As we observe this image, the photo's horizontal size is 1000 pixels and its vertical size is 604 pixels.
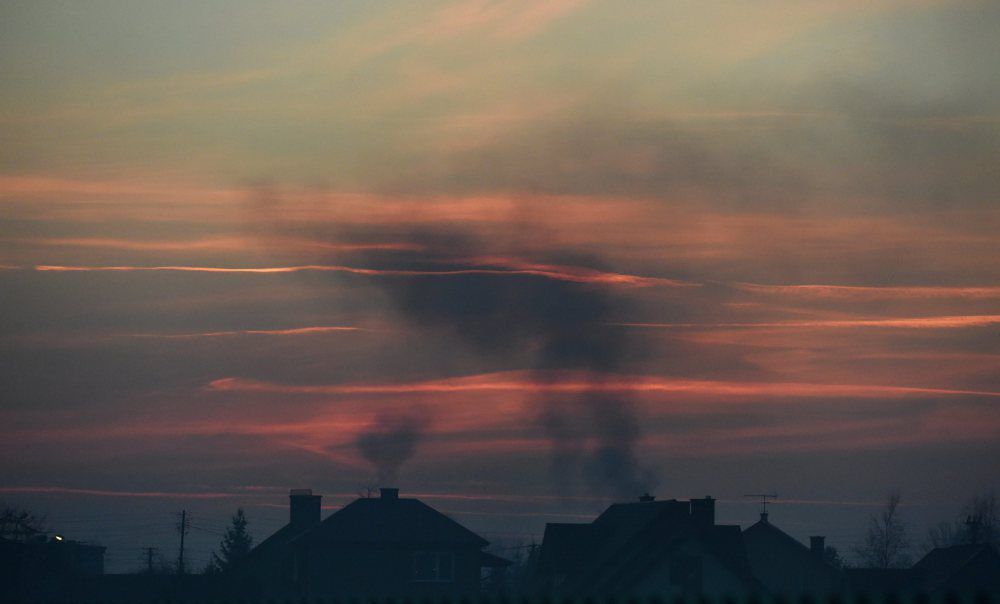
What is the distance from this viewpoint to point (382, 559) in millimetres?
68438

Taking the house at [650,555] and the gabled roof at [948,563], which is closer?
the house at [650,555]

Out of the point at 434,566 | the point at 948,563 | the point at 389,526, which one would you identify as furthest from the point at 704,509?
the point at 948,563

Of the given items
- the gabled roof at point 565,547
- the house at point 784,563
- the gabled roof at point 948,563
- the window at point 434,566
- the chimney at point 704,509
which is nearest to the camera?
the chimney at point 704,509

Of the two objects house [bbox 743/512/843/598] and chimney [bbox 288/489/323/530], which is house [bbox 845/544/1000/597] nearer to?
house [bbox 743/512/843/598]

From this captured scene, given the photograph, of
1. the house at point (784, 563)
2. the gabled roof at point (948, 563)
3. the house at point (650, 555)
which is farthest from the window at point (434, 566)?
the gabled roof at point (948, 563)

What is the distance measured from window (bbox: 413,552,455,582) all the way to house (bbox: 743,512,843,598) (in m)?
22.3

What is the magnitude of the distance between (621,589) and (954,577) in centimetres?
2838

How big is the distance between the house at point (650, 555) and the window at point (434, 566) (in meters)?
5.02

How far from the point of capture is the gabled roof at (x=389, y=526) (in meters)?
68.8

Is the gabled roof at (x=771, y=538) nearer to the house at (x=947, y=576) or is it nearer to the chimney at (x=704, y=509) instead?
the house at (x=947, y=576)

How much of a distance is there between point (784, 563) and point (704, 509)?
72.0 feet

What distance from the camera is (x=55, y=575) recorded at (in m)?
73.9

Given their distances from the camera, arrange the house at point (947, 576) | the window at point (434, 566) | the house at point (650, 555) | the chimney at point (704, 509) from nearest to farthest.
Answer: the house at point (650, 555), the chimney at point (704, 509), the window at point (434, 566), the house at point (947, 576)

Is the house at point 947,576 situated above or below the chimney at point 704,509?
below
